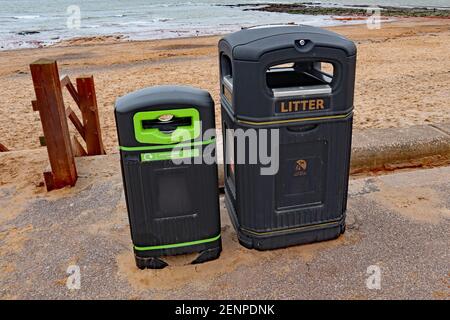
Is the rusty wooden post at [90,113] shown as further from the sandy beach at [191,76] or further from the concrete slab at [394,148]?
the concrete slab at [394,148]

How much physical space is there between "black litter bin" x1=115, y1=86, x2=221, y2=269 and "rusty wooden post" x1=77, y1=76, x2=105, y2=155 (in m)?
2.57

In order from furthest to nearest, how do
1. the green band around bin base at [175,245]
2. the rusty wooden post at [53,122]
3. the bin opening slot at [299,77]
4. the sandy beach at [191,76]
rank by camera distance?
1. the sandy beach at [191,76]
2. the rusty wooden post at [53,122]
3. the bin opening slot at [299,77]
4. the green band around bin base at [175,245]

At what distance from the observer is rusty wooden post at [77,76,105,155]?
16.1 feet

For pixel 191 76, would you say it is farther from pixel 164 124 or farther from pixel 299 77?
pixel 164 124

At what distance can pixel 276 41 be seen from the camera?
2508 mm

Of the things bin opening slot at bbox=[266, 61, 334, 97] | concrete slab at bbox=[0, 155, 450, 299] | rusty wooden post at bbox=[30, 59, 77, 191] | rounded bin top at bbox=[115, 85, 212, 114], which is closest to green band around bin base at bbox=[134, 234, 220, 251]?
concrete slab at bbox=[0, 155, 450, 299]

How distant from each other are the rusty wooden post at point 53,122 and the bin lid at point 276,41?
1964mm

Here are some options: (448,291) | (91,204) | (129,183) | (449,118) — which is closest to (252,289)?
(129,183)

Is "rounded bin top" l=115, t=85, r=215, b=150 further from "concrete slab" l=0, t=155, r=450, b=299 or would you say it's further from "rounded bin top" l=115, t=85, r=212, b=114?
"concrete slab" l=0, t=155, r=450, b=299

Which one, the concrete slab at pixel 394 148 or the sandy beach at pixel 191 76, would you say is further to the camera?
the sandy beach at pixel 191 76

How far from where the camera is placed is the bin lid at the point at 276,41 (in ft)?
8.14

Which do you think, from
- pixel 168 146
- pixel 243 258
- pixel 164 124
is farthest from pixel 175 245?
pixel 164 124

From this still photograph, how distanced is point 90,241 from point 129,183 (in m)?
0.88

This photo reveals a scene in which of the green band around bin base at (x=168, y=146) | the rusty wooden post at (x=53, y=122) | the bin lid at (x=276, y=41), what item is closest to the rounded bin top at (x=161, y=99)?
the green band around bin base at (x=168, y=146)
